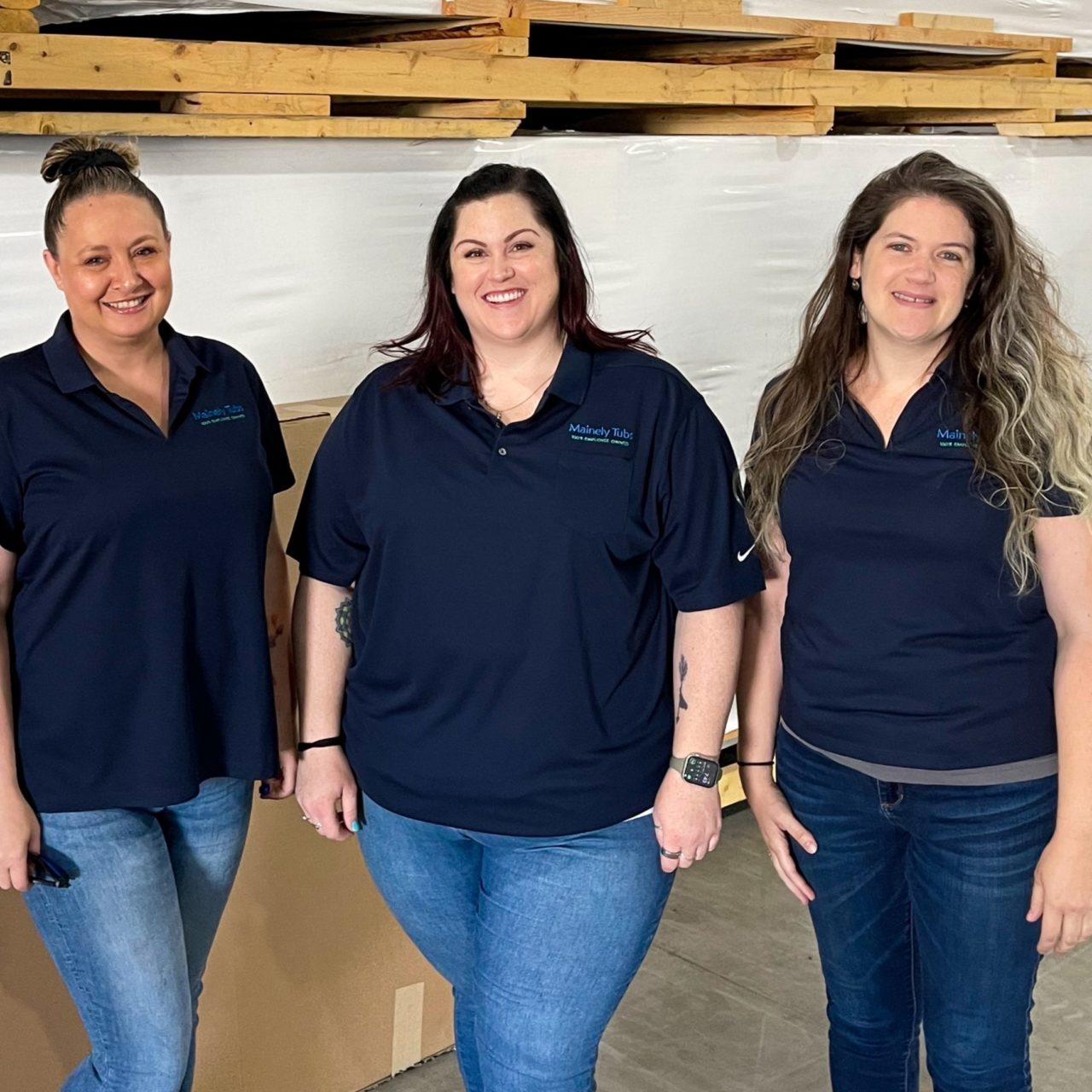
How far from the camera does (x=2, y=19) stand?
245cm

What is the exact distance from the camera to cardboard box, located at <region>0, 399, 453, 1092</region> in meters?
2.60

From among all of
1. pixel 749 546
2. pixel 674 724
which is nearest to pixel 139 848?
pixel 674 724

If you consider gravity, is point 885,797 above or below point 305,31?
below

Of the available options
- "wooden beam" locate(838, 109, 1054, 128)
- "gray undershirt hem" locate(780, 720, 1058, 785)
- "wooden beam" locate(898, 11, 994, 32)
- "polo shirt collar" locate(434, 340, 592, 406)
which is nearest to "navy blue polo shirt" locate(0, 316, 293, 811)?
"polo shirt collar" locate(434, 340, 592, 406)

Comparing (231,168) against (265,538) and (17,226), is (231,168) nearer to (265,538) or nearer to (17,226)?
(17,226)

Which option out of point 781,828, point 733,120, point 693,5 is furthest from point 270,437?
point 733,120

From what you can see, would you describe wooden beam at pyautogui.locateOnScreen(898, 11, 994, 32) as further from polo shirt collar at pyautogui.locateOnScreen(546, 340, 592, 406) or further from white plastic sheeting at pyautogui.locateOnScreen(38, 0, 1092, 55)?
polo shirt collar at pyautogui.locateOnScreen(546, 340, 592, 406)

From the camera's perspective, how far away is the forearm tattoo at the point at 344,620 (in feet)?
7.43

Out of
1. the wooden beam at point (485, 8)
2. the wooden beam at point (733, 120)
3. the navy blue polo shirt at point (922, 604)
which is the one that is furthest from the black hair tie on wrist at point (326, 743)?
the wooden beam at point (733, 120)

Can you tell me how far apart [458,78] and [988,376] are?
4.77 feet

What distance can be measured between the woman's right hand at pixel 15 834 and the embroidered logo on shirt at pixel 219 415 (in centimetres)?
57

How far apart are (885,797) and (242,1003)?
140cm

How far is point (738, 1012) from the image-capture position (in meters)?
3.54

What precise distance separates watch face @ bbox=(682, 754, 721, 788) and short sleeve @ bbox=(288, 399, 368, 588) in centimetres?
57
